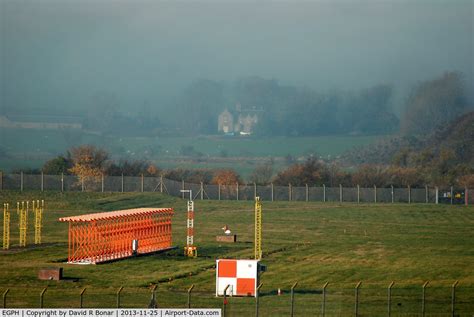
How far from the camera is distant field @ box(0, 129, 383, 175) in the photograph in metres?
158

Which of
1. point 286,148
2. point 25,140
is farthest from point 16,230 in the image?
point 286,148

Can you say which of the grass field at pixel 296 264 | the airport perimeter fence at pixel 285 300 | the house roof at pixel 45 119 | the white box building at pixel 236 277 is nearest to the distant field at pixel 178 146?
the house roof at pixel 45 119

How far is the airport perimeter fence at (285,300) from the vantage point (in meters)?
34.5

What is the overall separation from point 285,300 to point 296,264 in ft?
40.1

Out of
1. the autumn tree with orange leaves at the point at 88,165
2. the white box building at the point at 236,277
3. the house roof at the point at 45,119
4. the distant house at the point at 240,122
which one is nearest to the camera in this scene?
the white box building at the point at 236,277

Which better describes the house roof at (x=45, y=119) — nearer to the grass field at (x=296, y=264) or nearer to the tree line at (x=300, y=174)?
the tree line at (x=300, y=174)

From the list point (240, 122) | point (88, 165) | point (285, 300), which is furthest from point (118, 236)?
point (240, 122)

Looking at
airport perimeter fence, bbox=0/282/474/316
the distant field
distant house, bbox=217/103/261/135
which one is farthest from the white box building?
distant house, bbox=217/103/261/135

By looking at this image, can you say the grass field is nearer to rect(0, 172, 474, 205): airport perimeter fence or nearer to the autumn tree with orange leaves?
rect(0, 172, 474, 205): airport perimeter fence

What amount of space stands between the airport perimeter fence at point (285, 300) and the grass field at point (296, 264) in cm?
4

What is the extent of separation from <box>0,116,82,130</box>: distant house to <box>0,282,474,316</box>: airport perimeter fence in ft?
409

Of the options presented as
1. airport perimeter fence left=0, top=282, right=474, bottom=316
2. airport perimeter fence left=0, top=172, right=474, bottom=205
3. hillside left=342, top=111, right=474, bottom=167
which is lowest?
airport perimeter fence left=0, top=282, right=474, bottom=316

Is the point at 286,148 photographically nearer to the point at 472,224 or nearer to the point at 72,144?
the point at 72,144

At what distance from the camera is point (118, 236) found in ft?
171
